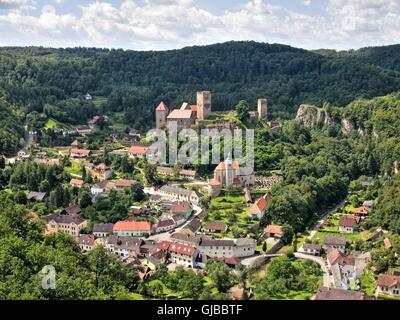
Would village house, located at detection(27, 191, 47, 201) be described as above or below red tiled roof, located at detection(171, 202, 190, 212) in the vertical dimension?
above

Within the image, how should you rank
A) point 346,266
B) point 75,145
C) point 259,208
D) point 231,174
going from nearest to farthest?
1. point 346,266
2. point 259,208
3. point 231,174
4. point 75,145

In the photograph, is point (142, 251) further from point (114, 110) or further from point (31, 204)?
point (114, 110)

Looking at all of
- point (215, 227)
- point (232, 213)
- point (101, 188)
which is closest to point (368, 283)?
point (215, 227)

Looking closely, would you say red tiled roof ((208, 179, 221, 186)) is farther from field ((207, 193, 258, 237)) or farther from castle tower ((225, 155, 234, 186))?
castle tower ((225, 155, 234, 186))

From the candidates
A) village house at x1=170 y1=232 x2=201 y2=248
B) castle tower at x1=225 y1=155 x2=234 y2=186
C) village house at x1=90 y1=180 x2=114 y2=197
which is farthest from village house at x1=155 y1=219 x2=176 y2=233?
castle tower at x1=225 y1=155 x2=234 y2=186

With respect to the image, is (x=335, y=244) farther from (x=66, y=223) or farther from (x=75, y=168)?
(x=75, y=168)
